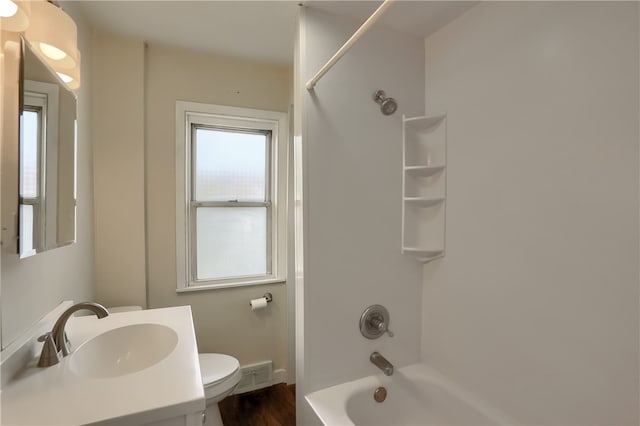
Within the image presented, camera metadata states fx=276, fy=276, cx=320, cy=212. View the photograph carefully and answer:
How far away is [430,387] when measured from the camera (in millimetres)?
1515

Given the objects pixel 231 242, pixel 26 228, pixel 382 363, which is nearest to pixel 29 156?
pixel 26 228

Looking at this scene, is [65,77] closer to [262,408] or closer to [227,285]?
[227,285]

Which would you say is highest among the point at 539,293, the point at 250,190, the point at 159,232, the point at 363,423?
the point at 250,190

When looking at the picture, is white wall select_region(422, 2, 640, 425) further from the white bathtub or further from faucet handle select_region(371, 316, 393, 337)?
faucet handle select_region(371, 316, 393, 337)

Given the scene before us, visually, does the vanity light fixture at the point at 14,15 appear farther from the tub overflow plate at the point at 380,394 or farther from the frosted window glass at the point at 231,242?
the tub overflow plate at the point at 380,394

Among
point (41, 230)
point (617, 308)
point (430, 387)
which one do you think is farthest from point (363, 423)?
point (41, 230)

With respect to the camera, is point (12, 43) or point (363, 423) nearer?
point (12, 43)

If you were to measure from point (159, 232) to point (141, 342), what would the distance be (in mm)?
927

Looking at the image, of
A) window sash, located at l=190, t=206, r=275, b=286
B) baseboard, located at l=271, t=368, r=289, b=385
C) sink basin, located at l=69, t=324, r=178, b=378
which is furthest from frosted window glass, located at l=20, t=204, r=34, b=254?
baseboard, located at l=271, t=368, r=289, b=385

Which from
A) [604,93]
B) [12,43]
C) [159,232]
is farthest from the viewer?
[159,232]

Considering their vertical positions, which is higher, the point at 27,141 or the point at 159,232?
the point at 27,141

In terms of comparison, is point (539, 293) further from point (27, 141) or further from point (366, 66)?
point (27, 141)

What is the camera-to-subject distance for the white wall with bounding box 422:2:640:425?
914 millimetres

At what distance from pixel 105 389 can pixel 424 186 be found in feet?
5.32
